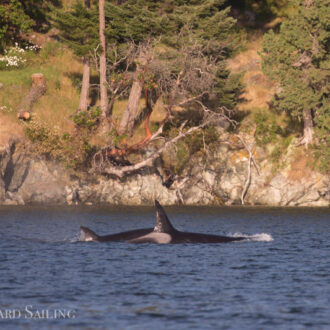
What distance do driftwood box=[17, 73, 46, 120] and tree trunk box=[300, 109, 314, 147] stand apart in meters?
21.5

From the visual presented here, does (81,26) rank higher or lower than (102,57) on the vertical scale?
higher

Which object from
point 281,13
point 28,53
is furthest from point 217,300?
point 281,13

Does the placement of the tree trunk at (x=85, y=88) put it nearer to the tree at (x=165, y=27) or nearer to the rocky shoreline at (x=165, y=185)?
the tree at (x=165, y=27)

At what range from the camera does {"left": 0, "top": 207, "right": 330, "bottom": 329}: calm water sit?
50.5 ft

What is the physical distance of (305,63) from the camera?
2192 inches

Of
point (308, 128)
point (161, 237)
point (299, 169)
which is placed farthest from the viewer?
point (308, 128)

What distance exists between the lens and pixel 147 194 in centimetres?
5488

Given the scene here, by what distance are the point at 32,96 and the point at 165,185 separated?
14.0 m

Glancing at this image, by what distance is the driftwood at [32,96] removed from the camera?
2260 inches

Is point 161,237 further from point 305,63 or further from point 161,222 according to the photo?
point 305,63

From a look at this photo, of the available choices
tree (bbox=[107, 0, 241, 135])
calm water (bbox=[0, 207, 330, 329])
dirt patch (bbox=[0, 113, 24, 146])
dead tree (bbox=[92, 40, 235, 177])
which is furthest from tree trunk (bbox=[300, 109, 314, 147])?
dirt patch (bbox=[0, 113, 24, 146])

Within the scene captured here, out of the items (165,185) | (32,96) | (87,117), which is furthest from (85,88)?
(165,185)

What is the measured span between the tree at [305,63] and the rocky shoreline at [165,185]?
379 centimetres

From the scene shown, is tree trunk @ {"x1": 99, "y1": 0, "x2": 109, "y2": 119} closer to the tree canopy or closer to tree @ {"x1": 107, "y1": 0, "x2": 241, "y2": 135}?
tree @ {"x1": 107, "y1": 0, "x2": 241, "y2": 135}
